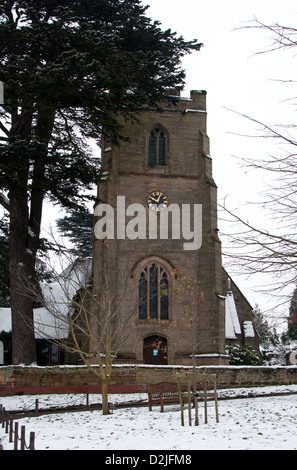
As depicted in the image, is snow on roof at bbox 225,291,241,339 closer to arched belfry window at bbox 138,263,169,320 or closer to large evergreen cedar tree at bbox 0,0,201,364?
arched belfry window at bbox 138,263,169,320

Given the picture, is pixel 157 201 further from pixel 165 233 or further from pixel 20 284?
pixel 20 284

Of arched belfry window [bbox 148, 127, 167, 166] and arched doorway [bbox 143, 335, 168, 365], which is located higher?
arched belfry window [bbox 148, 127, 167, 166]

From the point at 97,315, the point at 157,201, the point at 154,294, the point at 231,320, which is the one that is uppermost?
the point at 157,201

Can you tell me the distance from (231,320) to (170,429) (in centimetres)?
2329

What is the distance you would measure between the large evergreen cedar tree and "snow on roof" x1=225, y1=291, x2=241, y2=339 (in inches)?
544

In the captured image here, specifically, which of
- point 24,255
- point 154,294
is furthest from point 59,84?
point 154,294

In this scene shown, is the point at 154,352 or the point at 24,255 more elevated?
the point at 24,255

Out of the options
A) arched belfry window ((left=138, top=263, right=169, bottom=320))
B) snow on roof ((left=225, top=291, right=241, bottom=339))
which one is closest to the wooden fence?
arched belfry window ((left=138, top=263, right=169, bottom=320))

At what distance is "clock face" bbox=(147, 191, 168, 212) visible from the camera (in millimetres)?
28375

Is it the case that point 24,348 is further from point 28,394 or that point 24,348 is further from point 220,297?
point 220,297

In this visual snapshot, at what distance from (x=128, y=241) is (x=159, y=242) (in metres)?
1.67

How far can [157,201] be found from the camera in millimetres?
28516

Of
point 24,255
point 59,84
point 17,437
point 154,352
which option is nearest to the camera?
point 17,437
